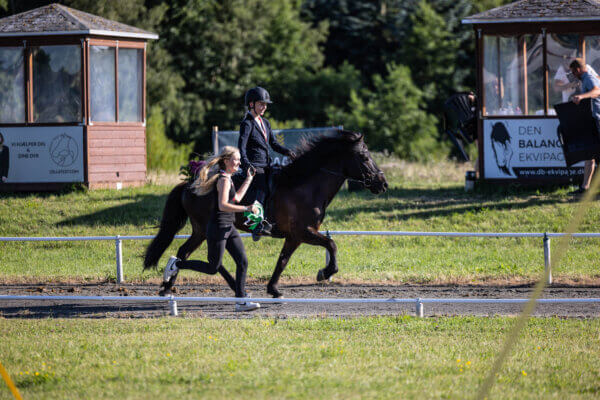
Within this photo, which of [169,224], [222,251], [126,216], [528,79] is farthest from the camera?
[528,79]

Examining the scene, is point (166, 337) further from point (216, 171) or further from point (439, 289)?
point (439, 289)

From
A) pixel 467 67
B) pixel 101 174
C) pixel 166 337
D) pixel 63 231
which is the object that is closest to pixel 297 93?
pixel 467 67

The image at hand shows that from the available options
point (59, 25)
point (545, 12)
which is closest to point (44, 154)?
point (59, 25)

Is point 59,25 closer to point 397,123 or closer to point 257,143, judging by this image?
point 257,143

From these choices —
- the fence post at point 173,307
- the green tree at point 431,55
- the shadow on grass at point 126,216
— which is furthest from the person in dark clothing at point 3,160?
the green tree at point 431,55

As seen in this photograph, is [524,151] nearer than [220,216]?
No

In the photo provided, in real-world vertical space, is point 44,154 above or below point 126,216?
above

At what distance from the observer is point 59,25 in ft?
71.6

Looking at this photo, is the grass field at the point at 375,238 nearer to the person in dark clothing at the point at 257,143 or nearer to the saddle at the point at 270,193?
the saddle at the point at 270,193

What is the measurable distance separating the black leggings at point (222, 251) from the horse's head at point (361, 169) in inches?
84.7

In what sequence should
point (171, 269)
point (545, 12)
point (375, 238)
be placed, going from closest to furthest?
point (171, 269), point (375, 238), point (545, 12)

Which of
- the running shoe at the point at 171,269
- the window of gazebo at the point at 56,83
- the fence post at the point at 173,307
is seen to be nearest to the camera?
the fence post at the point at 173,307

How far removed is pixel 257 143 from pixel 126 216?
27.3 ft

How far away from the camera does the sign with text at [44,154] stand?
21.5m
